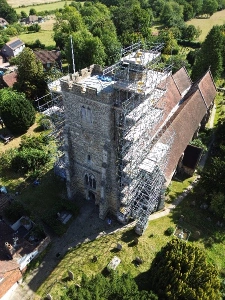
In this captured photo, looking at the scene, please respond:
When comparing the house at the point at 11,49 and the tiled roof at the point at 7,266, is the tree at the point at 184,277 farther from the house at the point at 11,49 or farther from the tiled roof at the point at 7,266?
the house at the point at 11,49

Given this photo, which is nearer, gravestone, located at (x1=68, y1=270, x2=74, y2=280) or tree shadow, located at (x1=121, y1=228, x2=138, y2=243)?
gravestone, located at (x1=68, y1=270, x2=74, y2=280)

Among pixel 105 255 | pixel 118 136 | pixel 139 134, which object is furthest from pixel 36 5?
pixel 105 255

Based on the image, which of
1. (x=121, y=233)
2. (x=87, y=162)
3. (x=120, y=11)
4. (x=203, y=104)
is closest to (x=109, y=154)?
(x=87, y=162)

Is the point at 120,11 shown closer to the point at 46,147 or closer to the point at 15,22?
the point at 15,22

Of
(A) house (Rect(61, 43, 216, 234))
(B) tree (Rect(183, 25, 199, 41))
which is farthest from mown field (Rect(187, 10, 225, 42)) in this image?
(A) house (Rect(61, 43, 216, 234))

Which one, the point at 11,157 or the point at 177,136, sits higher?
the point at 177,136

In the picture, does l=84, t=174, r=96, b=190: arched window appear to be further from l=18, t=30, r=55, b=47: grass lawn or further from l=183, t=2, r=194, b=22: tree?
l=183, t=2, r=194, b=22: tree

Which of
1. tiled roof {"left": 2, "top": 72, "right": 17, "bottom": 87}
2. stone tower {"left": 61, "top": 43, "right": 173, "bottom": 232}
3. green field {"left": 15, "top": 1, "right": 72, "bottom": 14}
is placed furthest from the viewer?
green field {"left": 15, "top": 1, "right": 72, "bottom": 14}

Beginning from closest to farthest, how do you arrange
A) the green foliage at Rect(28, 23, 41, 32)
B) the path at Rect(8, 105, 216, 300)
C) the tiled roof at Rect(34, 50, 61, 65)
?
the path at Rect(8, 105, 216, 300)
the tiled roof at Rect(34, 50, 61, 65)
the green foliage at Rect(28, 23, 41, 32)
